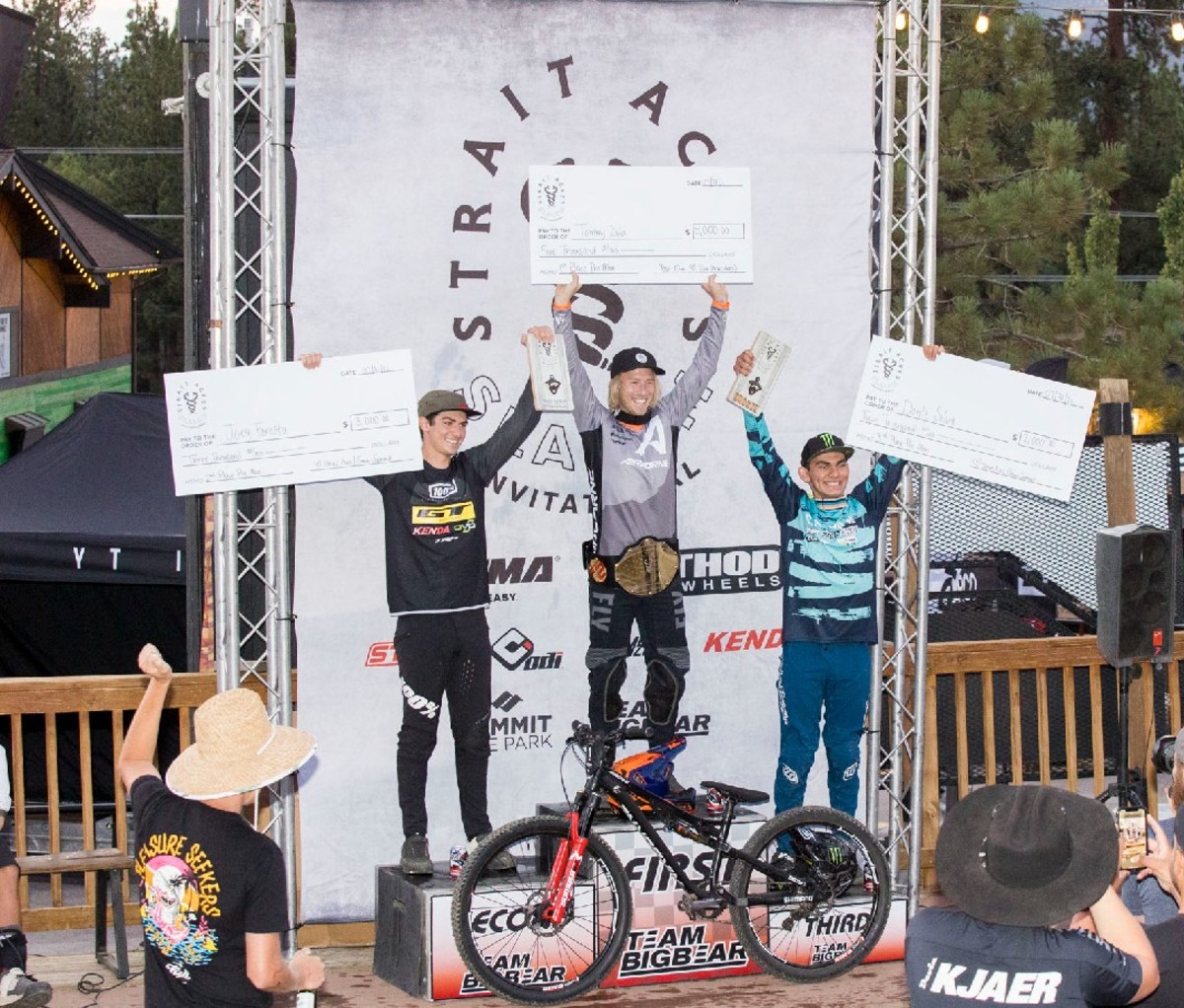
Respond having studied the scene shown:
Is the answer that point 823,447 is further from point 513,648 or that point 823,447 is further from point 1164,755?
point 1164,755

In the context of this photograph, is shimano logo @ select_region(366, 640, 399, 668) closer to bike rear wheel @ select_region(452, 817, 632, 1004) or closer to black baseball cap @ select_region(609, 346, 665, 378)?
bike rear wheel @ select_region(452, 817, 632, 1004)

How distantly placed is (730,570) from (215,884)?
400cm

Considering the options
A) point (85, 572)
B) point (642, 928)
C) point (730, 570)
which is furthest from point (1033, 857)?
point (85, 572)

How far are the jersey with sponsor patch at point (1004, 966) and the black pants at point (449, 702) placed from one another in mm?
4089

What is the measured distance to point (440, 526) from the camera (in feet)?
23.7

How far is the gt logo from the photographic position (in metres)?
7.23

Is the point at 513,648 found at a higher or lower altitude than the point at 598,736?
higher

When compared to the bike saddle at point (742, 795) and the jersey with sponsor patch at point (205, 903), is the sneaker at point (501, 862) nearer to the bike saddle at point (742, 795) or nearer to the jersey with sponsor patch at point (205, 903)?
the bike saddle at point (742, 795)

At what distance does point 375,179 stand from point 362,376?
0.85 m

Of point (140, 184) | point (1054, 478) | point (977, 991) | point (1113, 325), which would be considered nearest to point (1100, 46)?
point (1113, 325)

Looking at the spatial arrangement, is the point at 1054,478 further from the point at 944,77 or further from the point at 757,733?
the point at 944,77

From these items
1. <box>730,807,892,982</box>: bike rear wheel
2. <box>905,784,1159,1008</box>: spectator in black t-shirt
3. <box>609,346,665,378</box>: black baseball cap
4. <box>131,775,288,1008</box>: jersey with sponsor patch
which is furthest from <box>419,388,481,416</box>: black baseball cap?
<box>905,784,1159,1008</box>: spectator in black t-shirt

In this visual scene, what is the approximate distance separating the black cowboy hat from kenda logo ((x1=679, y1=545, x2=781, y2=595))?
432 centimetres

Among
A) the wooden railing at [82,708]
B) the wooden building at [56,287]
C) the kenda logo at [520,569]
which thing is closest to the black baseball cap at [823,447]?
the kenda logo at [520,569]
